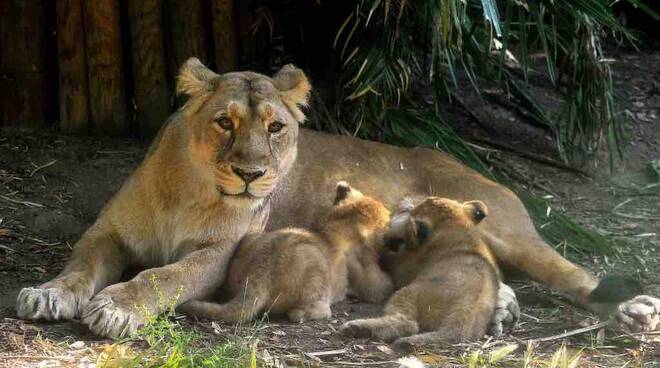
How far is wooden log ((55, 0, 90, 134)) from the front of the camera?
260 inches

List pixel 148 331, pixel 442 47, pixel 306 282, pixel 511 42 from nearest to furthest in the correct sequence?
pixel 148 331 < pixel 306 282 < pixel 442 47 < pixel 511 42

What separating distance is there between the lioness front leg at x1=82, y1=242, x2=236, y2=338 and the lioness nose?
1.36 feet

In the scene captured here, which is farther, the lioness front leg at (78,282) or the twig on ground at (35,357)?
the lioness front leg at (78,282)

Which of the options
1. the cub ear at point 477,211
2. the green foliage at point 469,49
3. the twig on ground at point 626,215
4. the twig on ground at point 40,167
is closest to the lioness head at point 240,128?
the cub ear at point 477,211

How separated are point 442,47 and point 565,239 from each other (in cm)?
130

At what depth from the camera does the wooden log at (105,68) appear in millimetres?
6582

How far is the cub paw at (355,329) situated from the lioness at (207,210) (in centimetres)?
71

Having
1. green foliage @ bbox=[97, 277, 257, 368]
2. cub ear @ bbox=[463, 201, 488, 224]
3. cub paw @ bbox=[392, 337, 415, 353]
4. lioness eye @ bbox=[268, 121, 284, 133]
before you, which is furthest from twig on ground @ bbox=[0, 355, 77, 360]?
cub ear @ bbox=[463, 201, 488, 224]

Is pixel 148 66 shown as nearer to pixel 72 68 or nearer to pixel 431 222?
pixel 72 68

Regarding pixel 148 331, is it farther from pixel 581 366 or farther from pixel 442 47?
pixel 442 47

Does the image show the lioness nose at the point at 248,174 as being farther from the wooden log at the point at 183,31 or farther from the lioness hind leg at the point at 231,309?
the wooden log at the point at 183,31

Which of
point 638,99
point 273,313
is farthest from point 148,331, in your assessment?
point 638,99

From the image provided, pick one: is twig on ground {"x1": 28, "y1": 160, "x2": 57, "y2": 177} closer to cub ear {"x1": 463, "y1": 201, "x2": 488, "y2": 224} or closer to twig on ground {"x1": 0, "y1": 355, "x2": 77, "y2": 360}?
twig on ground {"x1": 0, "y1": 355, "x2": 77, "y2": 360}

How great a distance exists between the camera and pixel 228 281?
5.14m
